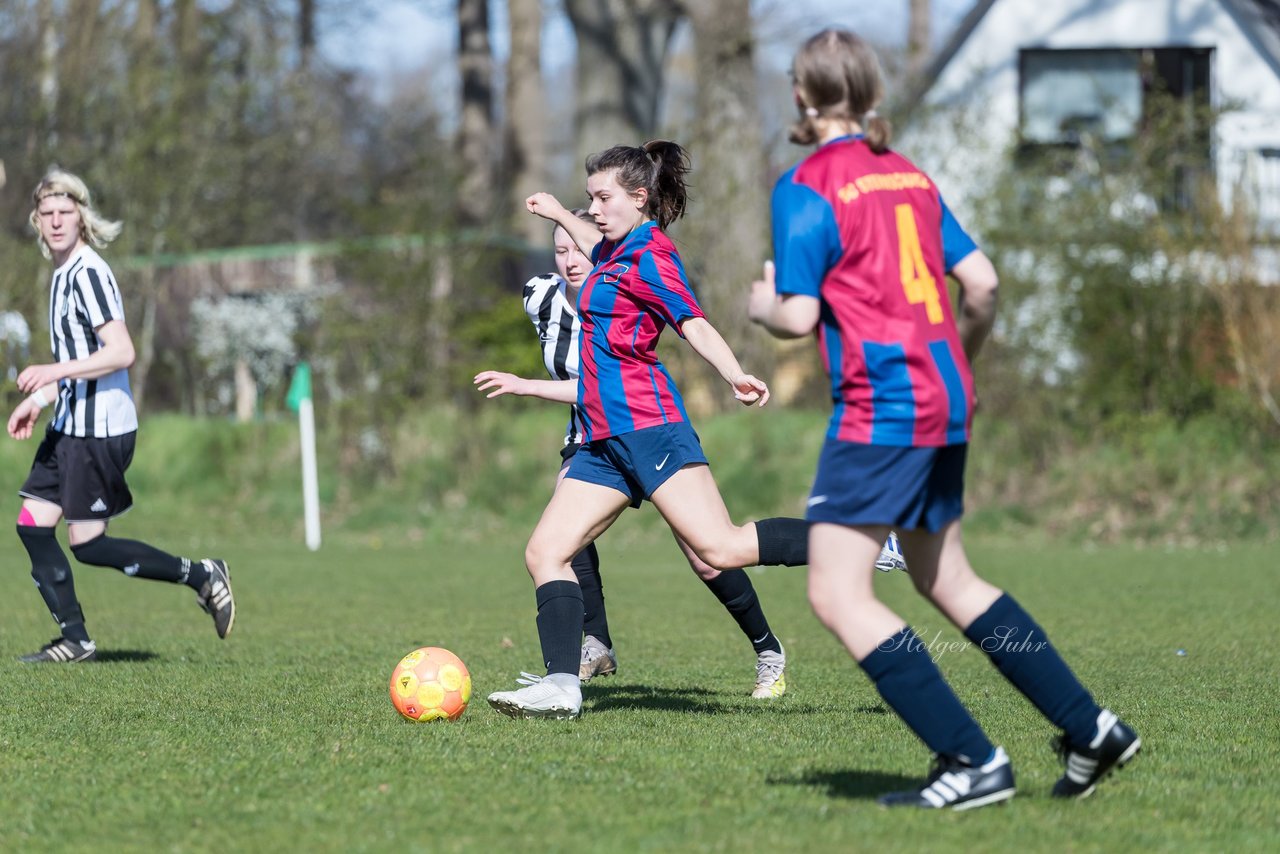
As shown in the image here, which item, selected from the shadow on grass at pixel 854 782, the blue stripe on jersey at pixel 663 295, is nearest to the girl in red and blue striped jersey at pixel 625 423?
the blue stripe on jersey at pixel 663 295

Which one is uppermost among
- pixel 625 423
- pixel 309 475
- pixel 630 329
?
pixel 630 329

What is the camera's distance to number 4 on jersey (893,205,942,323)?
12.7 ft

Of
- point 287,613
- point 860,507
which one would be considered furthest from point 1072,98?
point 860,507

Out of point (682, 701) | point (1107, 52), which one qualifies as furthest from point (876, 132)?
point (1107, 52)

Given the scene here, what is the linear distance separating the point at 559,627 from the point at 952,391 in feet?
6.79

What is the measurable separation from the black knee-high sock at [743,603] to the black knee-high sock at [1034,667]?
2048mm

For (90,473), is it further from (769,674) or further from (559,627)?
(769,674)

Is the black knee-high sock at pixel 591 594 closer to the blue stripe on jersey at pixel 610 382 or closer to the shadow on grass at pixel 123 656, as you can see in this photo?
the blue stripe on jersey at pixel 610 382

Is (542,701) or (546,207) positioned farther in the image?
(546,207)

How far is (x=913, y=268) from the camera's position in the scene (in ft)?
12.8

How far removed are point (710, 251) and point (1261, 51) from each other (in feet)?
42.7

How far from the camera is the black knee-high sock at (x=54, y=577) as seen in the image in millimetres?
7207

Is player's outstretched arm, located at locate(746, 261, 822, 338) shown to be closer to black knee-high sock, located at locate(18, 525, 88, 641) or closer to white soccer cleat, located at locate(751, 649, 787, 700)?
white soccer cleat, located at locate(751, 649, 787, 700)

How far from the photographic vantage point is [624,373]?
537 cm
